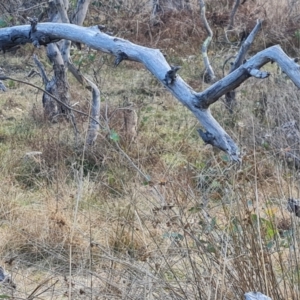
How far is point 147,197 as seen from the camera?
150 inches

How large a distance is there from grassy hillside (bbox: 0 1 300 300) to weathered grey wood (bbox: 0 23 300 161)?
184 millimetres

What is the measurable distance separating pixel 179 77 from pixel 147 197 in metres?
1.59

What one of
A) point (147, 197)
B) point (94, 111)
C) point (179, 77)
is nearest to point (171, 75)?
point (179, 77)

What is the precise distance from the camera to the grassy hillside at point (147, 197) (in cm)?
241

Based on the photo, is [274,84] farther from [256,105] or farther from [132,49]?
[132,49]

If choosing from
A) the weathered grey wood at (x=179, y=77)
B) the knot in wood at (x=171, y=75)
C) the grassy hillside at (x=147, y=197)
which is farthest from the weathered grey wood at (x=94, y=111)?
the knot in wood at (x=171, y=75)

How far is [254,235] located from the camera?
7.72ft

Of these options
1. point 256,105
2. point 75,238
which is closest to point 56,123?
point 256,105

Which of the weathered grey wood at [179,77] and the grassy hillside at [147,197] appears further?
the grassy hillside at [147,197]

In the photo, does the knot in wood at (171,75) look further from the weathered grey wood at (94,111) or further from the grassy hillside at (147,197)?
the weathered grey wood at (94,111)

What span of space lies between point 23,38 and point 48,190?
78.1 inches

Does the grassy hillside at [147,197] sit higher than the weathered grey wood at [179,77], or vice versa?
the weathered grey wood at [179,77]

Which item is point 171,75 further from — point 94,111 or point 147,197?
point 94,111

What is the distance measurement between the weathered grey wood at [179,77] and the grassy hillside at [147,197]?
0.18 m
